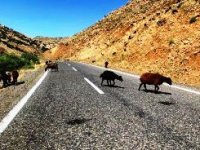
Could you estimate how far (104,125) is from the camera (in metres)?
7.01

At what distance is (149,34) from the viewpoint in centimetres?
5400

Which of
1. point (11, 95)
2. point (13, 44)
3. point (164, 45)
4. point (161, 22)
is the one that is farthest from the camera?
point (13, 44)

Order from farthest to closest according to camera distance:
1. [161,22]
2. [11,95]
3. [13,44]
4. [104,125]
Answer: [13,44], [161,22], [11,95], [104,125]

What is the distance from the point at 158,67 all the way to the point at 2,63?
24295 millimetres

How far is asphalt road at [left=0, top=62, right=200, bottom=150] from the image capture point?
5.69 meters

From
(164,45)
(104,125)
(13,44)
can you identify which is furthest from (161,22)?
(13,44)

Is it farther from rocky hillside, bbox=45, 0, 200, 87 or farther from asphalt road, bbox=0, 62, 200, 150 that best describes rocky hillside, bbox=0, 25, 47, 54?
asphalt road, bbox=0, 62, 200, 150

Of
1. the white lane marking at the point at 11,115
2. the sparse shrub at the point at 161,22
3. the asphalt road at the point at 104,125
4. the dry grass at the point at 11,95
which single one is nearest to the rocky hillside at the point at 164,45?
the sparse shrub at the point at 161,22

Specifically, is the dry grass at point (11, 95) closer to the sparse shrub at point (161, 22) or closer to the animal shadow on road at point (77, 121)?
the animal shadow on road at point (77, 121)

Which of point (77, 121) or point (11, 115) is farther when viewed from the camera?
point (11, 115)

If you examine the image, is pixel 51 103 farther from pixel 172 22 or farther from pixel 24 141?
pixel 172 22

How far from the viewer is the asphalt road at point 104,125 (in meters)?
5.69

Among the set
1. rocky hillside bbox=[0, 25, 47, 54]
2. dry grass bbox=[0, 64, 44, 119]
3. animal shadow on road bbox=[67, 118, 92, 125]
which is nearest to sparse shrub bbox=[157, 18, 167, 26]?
dry grass bbox=[0, 64, 44, 119]

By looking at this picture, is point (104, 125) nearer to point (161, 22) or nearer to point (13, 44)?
point (161, 22)
